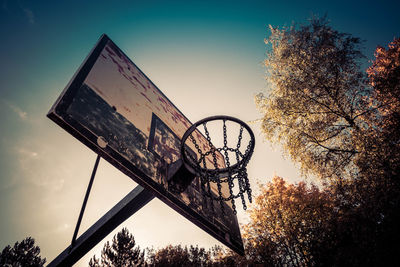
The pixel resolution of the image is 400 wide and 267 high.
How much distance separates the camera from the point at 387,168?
491 centimetres

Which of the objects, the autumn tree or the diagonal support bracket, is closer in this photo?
the diagonal support bracket

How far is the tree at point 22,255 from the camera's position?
54.4ft

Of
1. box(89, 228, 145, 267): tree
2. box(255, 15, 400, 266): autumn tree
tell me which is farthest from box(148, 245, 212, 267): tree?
box(255, 15, 400, 266): autumn tree

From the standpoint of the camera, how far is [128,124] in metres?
2.50

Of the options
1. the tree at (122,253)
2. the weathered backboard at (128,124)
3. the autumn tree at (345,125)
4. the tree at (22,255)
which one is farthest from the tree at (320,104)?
the tree at (22,255)

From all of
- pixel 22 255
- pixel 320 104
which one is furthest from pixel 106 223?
pixel 22 255

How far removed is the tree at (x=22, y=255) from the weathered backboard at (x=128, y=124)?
79.7ft

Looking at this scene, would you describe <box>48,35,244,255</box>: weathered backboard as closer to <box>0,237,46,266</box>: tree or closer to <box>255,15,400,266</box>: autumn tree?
<box>255,15,400,266</box>: autumn tree

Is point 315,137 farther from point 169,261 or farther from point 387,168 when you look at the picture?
point 169,261

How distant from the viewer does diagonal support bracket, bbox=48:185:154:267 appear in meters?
3.06

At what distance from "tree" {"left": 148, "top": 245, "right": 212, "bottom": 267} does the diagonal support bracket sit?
23.8 meters

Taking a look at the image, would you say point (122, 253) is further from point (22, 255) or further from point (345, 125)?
point (345, 125)

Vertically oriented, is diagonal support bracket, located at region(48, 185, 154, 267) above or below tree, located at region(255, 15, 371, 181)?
below

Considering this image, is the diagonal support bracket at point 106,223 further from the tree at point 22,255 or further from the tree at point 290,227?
the tree at point 22,255
